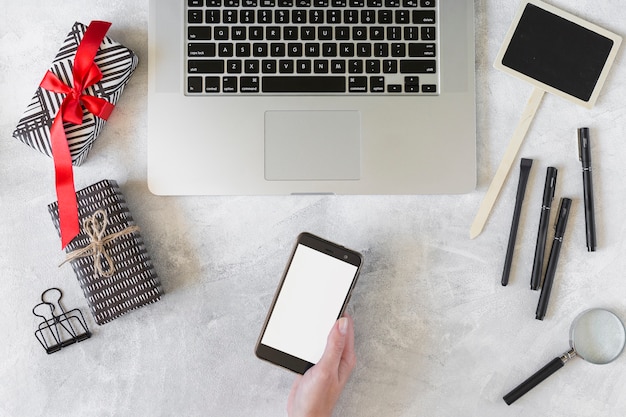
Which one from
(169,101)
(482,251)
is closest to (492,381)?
(482,251)

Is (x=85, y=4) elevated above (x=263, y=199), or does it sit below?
above

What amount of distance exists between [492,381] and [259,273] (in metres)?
0.35

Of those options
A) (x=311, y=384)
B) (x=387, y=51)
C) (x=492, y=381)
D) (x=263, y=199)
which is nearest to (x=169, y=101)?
(x=263, y=199)

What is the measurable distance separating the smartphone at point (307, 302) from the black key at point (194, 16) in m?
0.32

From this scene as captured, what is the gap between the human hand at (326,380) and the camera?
2.19 feet

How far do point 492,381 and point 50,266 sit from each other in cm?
63

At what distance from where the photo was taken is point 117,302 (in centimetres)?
70

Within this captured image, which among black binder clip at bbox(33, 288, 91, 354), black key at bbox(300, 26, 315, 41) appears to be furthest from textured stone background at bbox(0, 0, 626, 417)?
black key at bbox(300, 26, 315, 41)

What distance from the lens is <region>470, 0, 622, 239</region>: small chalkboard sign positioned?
74 centimetres

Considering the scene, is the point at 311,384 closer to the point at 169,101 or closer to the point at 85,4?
the point at 169,101

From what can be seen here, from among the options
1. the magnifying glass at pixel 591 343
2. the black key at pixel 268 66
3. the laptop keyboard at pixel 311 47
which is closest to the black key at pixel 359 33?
the laptop keyboard at pixel 311 47

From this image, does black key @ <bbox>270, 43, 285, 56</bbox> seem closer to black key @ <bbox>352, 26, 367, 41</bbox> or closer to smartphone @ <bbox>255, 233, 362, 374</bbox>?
black key @ <bbox>352, 26, 367, 41</bbox>

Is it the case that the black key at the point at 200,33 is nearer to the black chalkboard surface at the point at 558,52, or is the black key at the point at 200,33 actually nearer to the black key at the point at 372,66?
the black key at the point at 372,66

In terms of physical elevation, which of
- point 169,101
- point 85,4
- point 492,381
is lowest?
point 492,381
